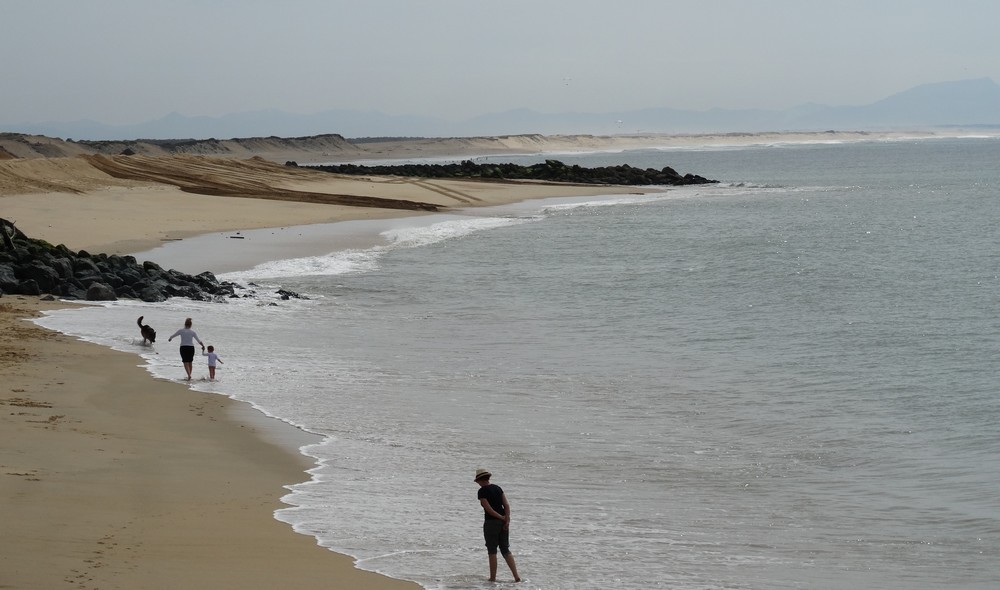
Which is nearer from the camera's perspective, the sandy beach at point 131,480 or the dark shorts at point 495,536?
the sandy beach at point 131,480

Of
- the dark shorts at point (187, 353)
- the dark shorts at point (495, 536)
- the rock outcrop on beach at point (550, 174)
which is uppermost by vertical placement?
the rock outcrop on beach at point (550, 174)

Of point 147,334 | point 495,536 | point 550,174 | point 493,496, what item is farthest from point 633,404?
point 550,174

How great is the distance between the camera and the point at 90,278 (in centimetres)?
2291

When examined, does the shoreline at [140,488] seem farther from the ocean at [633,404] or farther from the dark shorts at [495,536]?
the dark shorts at [495,536]

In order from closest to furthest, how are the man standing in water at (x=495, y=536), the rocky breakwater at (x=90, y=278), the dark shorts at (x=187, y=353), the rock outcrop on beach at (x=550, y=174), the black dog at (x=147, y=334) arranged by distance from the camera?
the man standing in water at (x=495, y=536) → the dark shorts at (x=187, y=353) → the black dog at (x=147, y=334) → the rocky breakwater at (x=90, y=278) → the rock outcrop on beach at (x=550, y=174)

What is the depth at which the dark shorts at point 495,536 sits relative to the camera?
839 centimetres

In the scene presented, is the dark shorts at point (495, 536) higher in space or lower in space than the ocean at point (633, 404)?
higher

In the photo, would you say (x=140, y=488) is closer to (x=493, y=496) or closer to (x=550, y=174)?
(x=493, y=496)

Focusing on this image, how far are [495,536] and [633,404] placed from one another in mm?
6728

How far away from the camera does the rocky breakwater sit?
2212cm

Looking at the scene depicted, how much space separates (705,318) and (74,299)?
12589mm

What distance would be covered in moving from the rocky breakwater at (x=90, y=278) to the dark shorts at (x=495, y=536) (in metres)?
15.6

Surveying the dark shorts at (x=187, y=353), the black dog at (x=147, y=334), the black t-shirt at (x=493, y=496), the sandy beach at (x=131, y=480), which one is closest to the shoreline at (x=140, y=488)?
the sandy beach at (x=131, y=480)

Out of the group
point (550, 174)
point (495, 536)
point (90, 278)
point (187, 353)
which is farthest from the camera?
point (550, 174)
